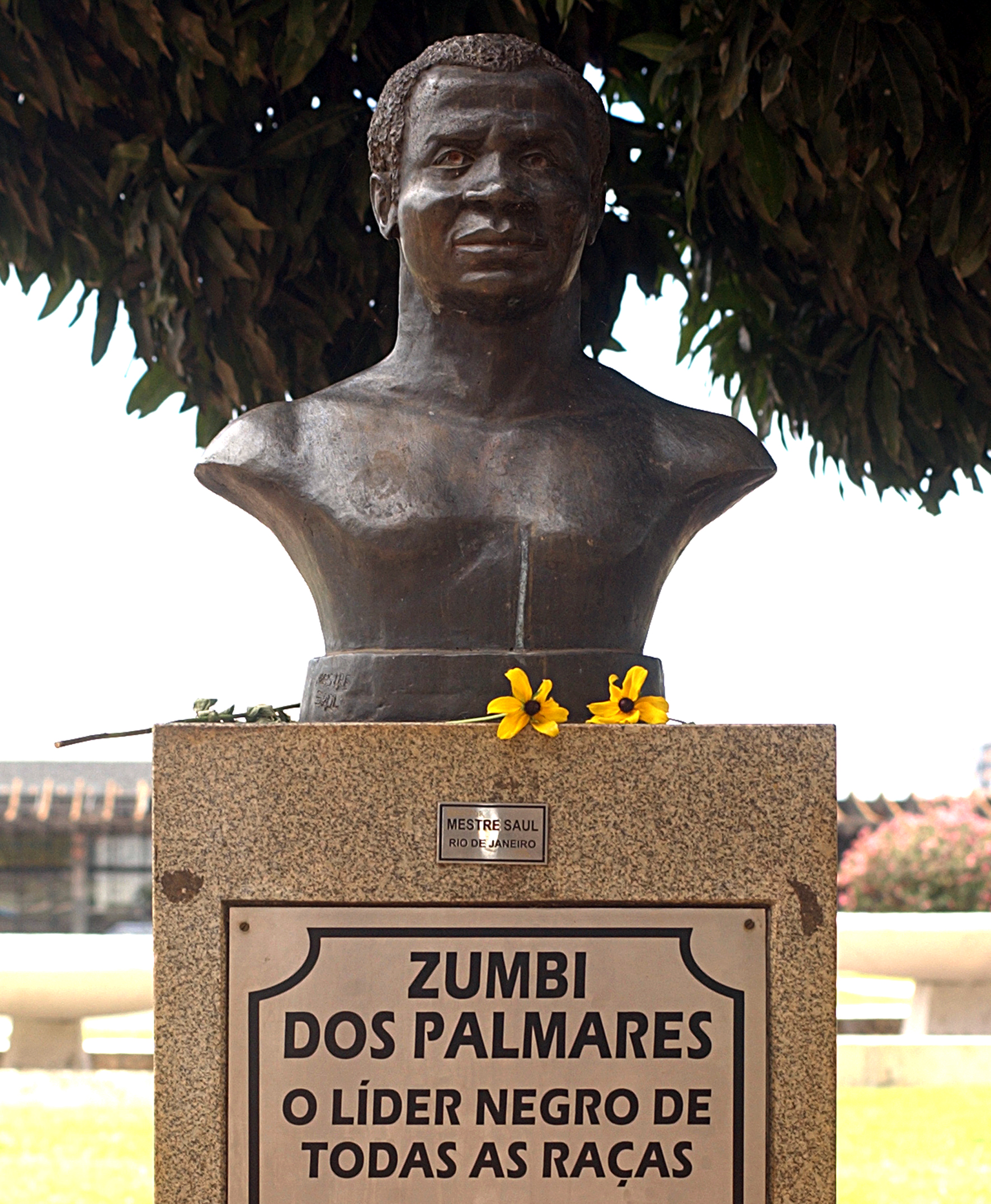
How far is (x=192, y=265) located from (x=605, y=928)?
2457mm

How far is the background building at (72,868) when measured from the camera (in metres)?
14.9

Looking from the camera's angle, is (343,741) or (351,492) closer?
(343,741)

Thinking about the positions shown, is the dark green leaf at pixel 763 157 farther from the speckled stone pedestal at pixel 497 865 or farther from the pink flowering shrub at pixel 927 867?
the pink flowering shrub at pixel 927 867

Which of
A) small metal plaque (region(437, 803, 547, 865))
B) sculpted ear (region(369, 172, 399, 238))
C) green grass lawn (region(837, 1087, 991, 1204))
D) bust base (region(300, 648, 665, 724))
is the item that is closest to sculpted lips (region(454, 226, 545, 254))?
sculpted ear (region(369, 172, 399, 238))

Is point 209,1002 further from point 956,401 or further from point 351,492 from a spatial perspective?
point 956,401

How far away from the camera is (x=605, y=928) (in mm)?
2410

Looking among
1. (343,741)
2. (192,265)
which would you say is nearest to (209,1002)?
(343,741)

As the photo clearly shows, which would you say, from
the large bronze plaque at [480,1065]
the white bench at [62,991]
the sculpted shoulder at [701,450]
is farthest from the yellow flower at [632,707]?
the white bench at [62,991]

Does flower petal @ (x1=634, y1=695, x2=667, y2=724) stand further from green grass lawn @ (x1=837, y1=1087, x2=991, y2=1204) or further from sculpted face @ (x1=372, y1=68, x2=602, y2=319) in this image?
green grass lawn @ (x1=837, y1=1087, x2=991, y2=1204)

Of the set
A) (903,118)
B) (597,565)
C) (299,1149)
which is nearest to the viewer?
(299,1149)

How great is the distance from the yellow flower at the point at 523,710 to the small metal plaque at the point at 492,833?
13cm

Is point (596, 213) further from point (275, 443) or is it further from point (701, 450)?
point (275, 443)

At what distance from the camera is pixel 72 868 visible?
50.4ft

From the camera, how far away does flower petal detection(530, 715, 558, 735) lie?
239 cm
